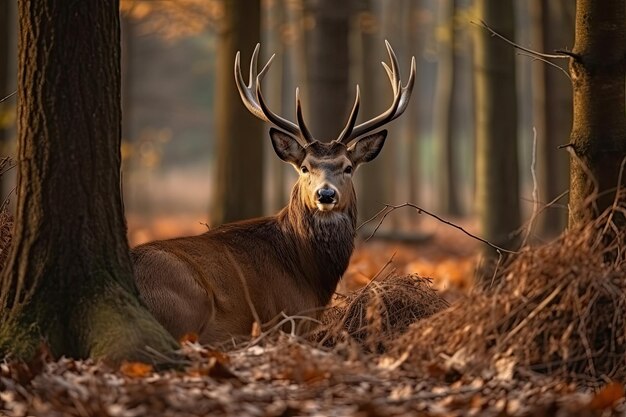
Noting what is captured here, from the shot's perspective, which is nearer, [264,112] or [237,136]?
[264,112]

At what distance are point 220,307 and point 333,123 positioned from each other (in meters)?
6.23

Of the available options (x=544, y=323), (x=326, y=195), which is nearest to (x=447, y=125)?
(x=326, y=195)

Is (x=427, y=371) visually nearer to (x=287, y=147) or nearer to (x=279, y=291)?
(x=279, y=291)

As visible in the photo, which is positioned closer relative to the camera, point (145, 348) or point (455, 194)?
point (145, 348)

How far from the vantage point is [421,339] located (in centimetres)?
617

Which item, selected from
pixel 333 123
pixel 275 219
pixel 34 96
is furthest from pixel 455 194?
pixel 34 96

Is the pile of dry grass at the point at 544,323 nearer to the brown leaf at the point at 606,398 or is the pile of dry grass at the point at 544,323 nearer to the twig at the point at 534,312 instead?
the twig at the point at 534,312

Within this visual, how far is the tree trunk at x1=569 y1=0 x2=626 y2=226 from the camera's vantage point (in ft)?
23.9

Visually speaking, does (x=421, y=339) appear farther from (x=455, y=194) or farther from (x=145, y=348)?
(x=455, y=194)

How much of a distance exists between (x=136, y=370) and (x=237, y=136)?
810 centimetres

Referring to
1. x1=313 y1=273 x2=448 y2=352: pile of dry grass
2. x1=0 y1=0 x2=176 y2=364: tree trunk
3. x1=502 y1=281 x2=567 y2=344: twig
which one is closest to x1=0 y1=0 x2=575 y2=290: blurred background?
x1=502 y1=281 x2=567 y2=344: twig

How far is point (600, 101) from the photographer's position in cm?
734

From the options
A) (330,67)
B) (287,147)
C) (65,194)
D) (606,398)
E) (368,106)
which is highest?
(330,67)

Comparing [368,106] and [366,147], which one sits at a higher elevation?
[368,106]
